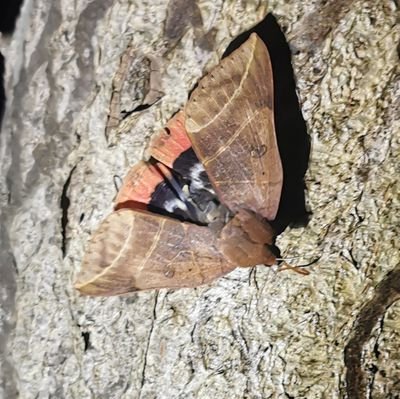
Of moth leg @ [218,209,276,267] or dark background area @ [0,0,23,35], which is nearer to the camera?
moth leg @ [218,209,276,267]

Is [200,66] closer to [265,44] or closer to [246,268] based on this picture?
[265,44]

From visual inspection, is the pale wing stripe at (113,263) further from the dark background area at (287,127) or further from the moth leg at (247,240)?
the dark background area at (287,127)

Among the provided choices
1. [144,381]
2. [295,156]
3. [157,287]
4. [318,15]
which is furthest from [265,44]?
[144,381]

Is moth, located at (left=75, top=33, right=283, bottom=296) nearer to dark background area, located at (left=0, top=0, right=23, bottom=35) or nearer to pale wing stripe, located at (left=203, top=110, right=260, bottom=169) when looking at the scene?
pale wing stripe, located at (left=203, top=110, right=260, bottom=169)

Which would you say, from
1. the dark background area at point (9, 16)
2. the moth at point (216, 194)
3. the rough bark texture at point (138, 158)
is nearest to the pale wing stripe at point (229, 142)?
the moth at point (216, 194)

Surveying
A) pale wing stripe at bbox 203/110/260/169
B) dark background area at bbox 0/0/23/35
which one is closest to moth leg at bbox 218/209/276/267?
pale wing stripe at bbox 203/110/260/169
